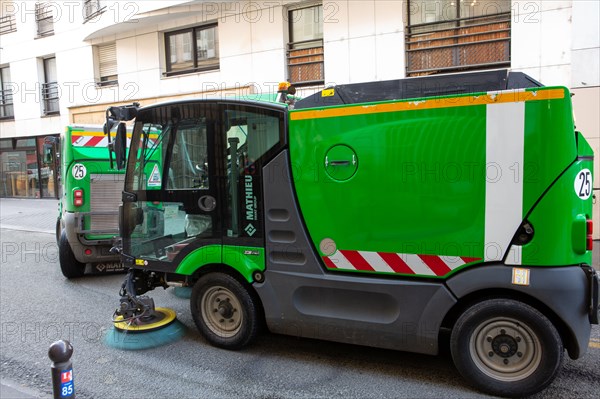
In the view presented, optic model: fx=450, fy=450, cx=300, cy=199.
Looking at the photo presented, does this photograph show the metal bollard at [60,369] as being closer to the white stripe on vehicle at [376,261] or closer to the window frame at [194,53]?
the white stripe on vehicle at [376,261]

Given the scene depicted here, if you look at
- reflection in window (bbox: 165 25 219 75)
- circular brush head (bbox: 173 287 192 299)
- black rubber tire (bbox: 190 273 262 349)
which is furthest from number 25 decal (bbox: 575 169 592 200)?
reflection in window (bbox: 165 25 219 75)

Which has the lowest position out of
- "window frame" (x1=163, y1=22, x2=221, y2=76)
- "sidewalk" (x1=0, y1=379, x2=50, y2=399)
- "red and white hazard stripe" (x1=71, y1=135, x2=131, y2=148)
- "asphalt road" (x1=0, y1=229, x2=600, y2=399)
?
"asphalt road" (x1=0, y1=229, x2=600, y2=399)

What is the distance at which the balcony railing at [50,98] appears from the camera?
1723cm

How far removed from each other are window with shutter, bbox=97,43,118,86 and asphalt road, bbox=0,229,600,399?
36.9 ft

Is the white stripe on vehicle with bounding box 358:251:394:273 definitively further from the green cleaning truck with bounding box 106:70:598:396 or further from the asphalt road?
the asphalt road

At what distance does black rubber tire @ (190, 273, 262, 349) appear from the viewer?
4.14 meters

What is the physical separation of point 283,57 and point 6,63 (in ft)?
45.3

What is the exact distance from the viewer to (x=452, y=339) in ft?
11.3

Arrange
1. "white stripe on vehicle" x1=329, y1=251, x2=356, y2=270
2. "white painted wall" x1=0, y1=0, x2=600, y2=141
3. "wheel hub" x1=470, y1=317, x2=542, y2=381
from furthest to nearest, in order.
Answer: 1. "white painted wall" x1=0, y1=0, x2=600, y2=141
2. "white stripe on vehicle" x1=329, y1=251, x2=356, y2=270
3. "wheel hub" x1=470, y1=317, x2=542, y2=381

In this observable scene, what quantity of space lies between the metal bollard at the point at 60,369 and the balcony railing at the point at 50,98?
17.5 metres

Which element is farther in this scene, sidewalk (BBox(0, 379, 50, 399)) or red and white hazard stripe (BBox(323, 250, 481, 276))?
sidewalk (BBox(0, 379, 50, 399))

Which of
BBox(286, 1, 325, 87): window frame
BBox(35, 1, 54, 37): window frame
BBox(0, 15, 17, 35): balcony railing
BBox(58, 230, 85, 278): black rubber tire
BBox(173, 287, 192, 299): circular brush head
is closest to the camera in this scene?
BBox(173, 287, 192, 299): circular brush head

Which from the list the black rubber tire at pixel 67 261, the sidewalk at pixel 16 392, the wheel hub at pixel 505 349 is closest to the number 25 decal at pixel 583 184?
the wheel hub at pixel 505 349

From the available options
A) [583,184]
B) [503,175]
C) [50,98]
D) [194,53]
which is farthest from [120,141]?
[50,98]
